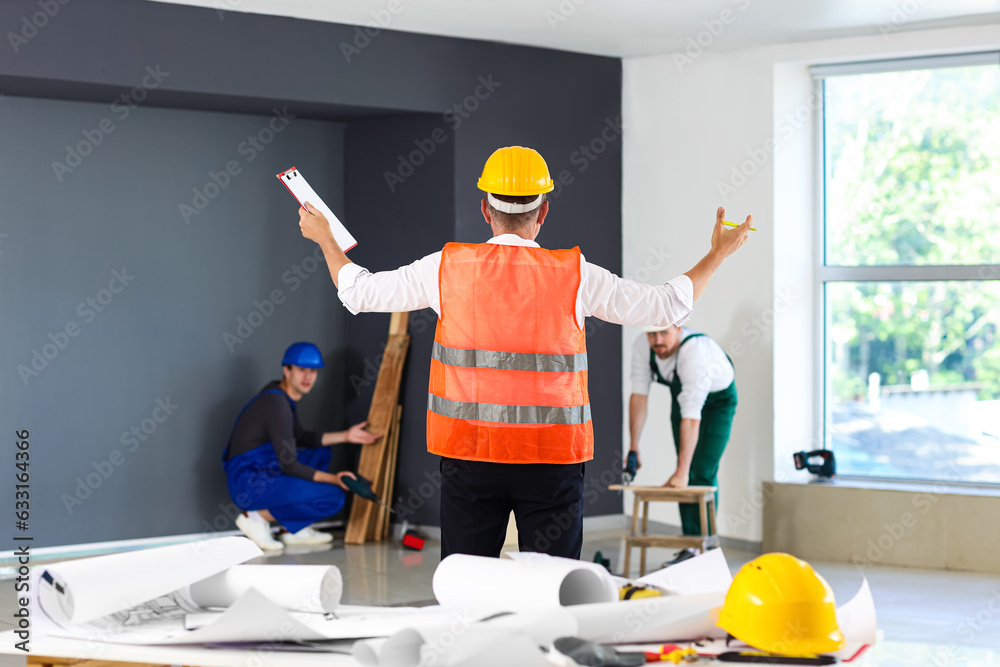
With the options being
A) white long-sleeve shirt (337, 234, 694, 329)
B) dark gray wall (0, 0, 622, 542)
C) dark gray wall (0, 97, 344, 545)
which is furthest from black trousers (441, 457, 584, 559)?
dark gray wall (0, 97, 344, 545)

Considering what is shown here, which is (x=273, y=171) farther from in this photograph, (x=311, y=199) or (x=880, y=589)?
(x=880, y=589)

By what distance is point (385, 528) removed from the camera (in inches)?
246

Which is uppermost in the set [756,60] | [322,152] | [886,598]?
[756,60]

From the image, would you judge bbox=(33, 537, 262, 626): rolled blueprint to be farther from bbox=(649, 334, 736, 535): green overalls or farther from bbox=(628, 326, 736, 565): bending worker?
bbox=(649, 334, 736, 535): green overalls

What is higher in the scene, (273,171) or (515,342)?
(273,171)

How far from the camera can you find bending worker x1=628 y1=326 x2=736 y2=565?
512 centimetres

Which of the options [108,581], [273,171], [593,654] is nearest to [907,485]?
[273,171]

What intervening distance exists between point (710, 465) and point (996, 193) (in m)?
2.13

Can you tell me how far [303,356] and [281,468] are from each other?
24.8 inches

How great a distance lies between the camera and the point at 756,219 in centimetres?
597

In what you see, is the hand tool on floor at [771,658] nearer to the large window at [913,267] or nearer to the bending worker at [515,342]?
the bending worker at [515,342]

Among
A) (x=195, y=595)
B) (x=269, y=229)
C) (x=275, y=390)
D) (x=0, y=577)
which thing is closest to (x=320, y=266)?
(x=269, y=229)

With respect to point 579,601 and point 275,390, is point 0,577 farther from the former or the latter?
point 579,601

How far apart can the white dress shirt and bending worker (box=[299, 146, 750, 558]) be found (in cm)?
253
